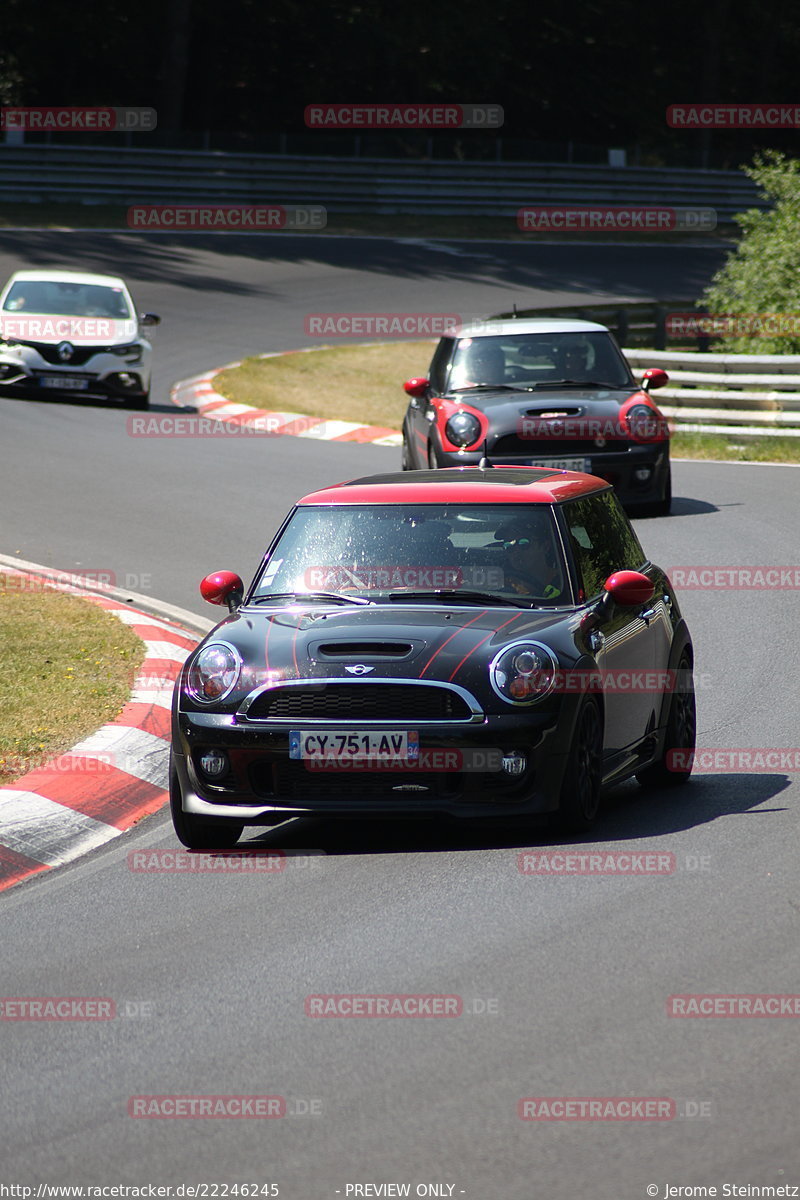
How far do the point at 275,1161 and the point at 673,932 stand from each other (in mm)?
2131

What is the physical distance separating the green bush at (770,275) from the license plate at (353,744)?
61.8ft

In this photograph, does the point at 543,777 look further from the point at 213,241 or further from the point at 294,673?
the point at 213,241

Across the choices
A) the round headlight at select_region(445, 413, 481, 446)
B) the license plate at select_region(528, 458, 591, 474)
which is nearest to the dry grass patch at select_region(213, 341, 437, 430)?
the round headlight at select_region(445, 413, 481, 446)

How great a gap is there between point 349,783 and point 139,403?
16.4 m

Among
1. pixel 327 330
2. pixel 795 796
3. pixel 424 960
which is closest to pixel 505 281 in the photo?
pixel 327 330

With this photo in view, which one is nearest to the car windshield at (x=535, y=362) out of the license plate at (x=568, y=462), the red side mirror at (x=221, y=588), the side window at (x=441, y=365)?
the side window at (x=441, y=365)

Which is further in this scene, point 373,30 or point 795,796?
point 373,30

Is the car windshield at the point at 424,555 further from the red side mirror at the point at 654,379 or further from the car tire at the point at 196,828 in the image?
the red side mirror at the point at 654,379

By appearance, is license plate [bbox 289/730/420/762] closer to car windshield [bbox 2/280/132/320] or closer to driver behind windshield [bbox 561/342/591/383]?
driver behind windshield [bbox 561/342/591/383]

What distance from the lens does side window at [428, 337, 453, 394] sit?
661 inches

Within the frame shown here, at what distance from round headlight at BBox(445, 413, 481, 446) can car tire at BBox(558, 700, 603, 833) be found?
8.67 m

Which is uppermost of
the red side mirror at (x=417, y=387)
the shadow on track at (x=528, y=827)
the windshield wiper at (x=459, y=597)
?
the red side mirror at (x=417, y=387)

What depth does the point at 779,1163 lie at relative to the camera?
416 cm

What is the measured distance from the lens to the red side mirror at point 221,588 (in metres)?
8.15
